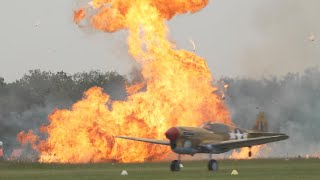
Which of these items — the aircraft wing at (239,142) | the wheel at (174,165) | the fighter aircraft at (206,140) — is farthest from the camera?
the aircraft wing at (239,142)

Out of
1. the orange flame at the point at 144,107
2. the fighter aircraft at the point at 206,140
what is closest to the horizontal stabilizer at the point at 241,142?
the fighter aircraft at the point at 206,140

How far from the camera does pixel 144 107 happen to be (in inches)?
3238

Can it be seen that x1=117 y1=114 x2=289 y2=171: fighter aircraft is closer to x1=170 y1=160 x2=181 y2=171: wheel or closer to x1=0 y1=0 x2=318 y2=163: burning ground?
x1=170 y1=160 x2=181 y2=171: wheel

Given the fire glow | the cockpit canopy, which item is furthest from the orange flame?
the cockpit canopy

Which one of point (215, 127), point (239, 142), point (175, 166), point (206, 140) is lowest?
point (175, 166)

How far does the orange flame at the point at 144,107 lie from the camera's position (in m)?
80.4

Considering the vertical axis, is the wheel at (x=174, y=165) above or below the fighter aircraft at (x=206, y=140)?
below

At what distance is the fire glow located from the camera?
80438mm

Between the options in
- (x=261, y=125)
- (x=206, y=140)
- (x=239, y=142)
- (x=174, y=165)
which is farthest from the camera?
(x=261, y=125)

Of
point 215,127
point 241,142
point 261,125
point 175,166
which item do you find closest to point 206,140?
point 215,127

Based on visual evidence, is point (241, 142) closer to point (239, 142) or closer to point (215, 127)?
point (239, 142)

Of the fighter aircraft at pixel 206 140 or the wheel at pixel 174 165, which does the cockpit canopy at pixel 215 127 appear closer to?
the fighter aircraft at pixel 206 140

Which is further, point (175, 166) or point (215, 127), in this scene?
point (215, 127)

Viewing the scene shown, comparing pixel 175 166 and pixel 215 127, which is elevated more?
pixel 215 127
